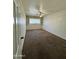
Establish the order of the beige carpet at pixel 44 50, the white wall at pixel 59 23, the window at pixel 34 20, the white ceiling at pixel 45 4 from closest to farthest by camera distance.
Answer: the beige carpet at pixel 44 50
the white ceiling at pixel 45 4
the white wall at pixel 59 23
the window at pixel 34 20

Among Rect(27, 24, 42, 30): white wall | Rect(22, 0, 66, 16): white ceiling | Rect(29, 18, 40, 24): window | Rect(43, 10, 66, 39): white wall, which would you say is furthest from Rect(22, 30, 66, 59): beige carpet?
Rect(29, 18, 40, 24): window

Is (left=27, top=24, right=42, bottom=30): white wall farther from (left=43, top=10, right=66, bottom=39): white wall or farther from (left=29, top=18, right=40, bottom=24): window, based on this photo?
(left=43, top=10, right=66, bottom=39): white wall

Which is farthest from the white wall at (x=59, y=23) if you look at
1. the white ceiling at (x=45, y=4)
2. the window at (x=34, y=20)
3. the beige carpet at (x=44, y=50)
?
the window at (x=34, y=20)

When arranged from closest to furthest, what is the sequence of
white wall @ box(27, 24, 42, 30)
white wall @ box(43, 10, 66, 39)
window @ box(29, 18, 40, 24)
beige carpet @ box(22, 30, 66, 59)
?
beige carpet @ box(22, 30, 66, 59), white wall @ box(43, 10, 66, 39), white wall @ box(27, 24, 42, 30), window @ box(29, 18, 40, 24)

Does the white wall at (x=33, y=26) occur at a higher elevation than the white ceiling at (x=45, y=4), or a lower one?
lower

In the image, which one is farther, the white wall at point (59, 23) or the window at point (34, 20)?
the window at point (34, 20)

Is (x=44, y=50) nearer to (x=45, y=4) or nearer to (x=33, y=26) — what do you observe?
(x=45, y=4)

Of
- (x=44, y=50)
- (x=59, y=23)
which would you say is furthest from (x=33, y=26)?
(x=44, y=50)

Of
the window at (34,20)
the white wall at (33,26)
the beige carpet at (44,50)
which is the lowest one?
the beige carpet at (44,50)

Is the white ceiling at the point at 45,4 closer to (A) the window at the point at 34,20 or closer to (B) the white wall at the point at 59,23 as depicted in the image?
(B) the white wall at the point at 59,23

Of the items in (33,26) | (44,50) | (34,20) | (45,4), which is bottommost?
(44,50)
